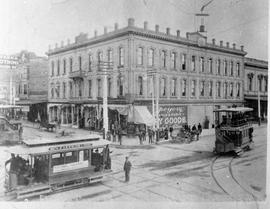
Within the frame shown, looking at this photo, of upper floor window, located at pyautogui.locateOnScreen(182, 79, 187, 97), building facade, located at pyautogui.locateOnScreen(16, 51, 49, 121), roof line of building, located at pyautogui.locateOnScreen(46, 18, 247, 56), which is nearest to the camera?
roof line of building, located at pyautogui.locateOnScreen(46, 18, 247, 56)

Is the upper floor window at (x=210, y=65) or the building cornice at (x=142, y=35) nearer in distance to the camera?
the building cornice at (x=142, y=35)

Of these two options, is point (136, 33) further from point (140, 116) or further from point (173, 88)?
point (173, 88)

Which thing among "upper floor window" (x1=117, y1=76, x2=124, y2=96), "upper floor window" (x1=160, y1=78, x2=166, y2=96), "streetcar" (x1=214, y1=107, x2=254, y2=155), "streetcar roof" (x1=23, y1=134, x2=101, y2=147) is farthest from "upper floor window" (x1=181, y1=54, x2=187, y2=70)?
"streetcar roof" (x1=23, y1=134, x2=101, y2=147)

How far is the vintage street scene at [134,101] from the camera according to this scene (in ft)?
32.5

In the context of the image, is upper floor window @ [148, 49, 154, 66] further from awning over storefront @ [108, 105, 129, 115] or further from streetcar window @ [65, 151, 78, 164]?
streetcar window @ [65, 151, 78, 164]

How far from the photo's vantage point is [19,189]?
9086 mm

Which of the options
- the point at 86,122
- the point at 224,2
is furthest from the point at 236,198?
the point at 86,122

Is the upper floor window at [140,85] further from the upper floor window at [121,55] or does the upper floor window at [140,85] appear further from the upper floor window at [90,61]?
the upper floor window at [90,61]

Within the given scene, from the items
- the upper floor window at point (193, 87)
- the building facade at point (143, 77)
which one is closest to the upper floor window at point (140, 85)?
the building facade at point (143, 77)

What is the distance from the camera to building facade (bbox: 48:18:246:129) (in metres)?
23.3

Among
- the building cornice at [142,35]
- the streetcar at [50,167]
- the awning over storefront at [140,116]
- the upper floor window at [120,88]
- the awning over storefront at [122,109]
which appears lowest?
the streetcar at [50,167]

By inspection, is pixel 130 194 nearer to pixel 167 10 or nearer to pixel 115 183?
pixel 115 183

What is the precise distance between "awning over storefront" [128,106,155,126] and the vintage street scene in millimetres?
103

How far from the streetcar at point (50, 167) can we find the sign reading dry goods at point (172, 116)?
14615 millimetres
